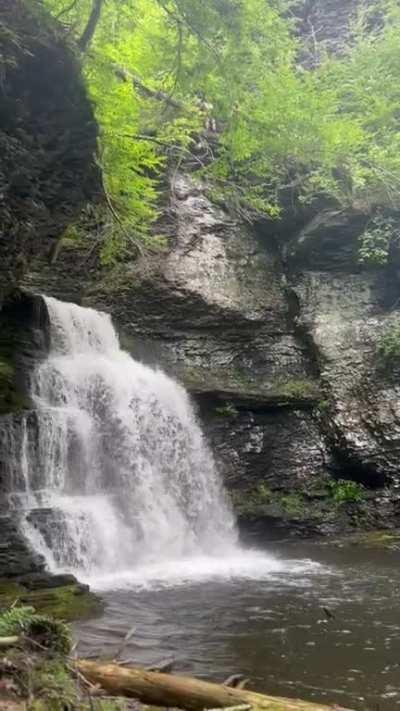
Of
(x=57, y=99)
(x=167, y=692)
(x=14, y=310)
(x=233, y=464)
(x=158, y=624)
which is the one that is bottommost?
(x=158, y=624)

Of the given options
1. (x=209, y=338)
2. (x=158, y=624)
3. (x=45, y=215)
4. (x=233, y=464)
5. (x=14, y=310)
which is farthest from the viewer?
(x=209, y=338)

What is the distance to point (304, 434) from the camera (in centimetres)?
1580

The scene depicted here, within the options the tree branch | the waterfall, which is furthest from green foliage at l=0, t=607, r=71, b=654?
the tree branch

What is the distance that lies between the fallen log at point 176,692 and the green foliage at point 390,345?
43.2 feet

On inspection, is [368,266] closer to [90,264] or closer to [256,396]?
[256,396]

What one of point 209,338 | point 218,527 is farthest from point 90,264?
point 218,527

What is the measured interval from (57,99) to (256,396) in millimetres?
9343

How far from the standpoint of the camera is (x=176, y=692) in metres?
4.04

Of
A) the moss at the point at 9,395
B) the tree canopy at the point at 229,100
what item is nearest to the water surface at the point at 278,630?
the moss at the point at 9,395

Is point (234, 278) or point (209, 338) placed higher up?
point (234, 278)

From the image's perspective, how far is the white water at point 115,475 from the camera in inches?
408

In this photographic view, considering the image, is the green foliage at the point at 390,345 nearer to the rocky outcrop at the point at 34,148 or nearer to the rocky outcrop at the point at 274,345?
the rocky outcrop at the point at 274,345

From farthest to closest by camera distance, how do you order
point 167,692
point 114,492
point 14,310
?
1. point 14,310
2. point 114,492
3. point 167,692

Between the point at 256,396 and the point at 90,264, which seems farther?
the point at 90,264
